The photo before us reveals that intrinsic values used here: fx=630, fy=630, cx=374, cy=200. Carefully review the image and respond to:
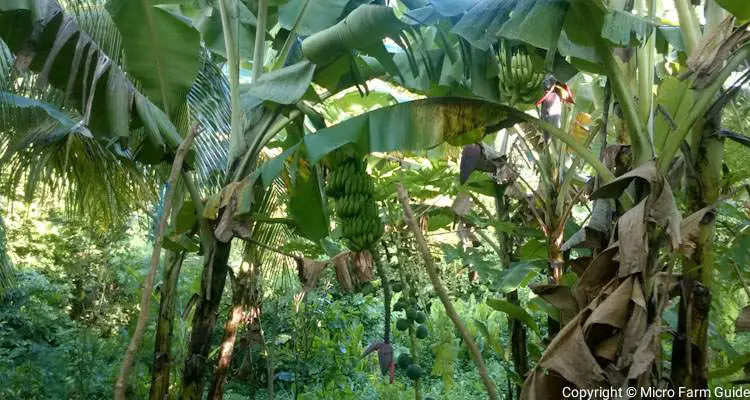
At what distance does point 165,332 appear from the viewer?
3.38 metres

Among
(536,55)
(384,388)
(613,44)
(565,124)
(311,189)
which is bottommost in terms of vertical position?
(384,388)

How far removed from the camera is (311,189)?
2.58m

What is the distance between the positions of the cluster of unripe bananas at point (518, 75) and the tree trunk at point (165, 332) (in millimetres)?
1847

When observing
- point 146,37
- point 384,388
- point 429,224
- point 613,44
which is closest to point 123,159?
point 146,37

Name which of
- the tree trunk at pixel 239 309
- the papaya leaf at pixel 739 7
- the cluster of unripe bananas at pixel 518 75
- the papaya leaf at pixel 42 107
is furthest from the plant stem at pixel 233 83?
the papaya leaf at pixel 739 7

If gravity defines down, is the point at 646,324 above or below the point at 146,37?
below

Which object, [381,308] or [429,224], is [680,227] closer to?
[429,224]

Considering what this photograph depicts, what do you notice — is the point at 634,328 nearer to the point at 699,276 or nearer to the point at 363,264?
the point at 699,276

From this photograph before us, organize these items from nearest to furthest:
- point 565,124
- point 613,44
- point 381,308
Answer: point 613,44 → point 565,124 → point 381,308

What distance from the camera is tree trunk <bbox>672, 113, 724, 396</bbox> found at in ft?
6.62

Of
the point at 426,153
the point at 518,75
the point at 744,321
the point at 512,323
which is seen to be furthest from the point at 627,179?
the point at 426,153

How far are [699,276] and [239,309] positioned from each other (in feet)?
8.85

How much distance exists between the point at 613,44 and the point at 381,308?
5805mm

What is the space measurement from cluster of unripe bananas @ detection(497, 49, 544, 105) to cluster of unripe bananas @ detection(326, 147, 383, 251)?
26.3 inches
